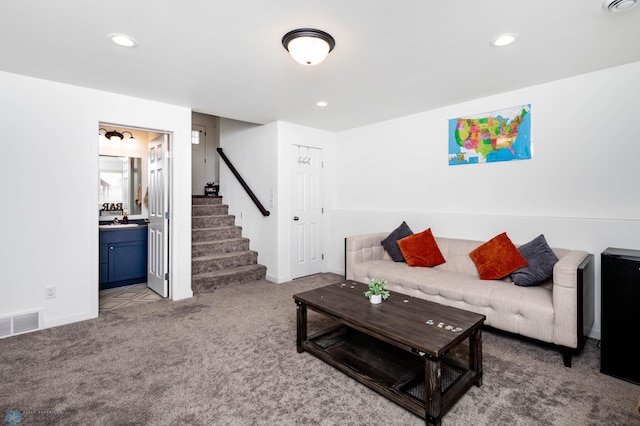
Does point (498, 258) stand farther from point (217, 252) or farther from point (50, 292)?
point (50, 292)

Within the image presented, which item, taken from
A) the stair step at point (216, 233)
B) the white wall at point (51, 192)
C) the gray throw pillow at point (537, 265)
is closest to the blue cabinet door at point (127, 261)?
the stair step at point (216, 233)

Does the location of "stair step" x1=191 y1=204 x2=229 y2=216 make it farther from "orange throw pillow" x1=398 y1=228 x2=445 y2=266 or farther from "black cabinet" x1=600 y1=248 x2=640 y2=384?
"black cabinet" x1=600 y1=248 x2=640 y2=384

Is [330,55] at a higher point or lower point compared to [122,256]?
higher

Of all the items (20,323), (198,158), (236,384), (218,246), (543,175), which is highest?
(198,158)

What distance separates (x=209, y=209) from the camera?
5418mm

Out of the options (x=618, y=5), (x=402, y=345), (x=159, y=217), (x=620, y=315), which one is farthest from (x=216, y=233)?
(x=618, y=5)

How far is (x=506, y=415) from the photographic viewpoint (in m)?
1.74

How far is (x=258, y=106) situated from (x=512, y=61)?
268 cm

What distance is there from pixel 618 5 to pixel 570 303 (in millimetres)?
1923

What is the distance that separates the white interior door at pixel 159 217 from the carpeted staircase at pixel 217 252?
0.43 m

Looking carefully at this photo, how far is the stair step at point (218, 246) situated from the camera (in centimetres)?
464

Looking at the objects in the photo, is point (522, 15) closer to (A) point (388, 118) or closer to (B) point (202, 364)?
(A) point (388, 118)

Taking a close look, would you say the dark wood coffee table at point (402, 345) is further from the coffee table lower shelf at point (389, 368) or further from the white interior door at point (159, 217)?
the white interior door at point (159, 217)

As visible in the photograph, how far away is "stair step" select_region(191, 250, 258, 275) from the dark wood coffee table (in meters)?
2.40
